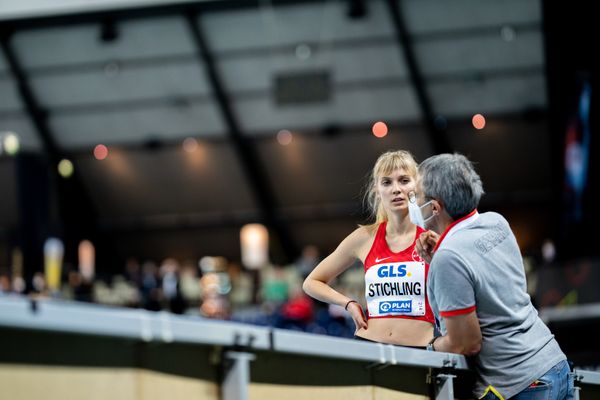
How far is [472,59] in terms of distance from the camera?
64.2 feet

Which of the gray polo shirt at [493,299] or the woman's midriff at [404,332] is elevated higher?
the woman's midriff at [404,332]

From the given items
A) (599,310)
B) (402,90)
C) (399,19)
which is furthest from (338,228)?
(599,310)

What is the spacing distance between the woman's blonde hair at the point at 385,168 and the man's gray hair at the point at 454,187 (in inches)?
38.6

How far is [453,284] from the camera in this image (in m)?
2.27

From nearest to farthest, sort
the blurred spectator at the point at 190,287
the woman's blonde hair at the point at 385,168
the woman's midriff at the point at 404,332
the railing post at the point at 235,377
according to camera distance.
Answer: the railing post at the point at 235,377 < the woman's midriff at the point at 404,332 < the woman's blonde hair at the point at 385,168 < the blurred spectator at the point at 190,287

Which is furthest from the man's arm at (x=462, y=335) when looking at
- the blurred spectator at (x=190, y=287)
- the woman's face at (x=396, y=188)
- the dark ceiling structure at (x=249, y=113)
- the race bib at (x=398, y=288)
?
the blurred spectator at (x=190, y=287)

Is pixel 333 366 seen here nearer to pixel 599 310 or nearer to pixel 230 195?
pixel 599 310

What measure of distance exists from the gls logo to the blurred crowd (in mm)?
10961

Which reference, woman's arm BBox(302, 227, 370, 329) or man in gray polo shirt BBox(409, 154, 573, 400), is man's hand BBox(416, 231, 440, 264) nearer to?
man in gray polo shirt BBox(409, 154, 573, 400)

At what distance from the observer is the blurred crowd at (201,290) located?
16.2m

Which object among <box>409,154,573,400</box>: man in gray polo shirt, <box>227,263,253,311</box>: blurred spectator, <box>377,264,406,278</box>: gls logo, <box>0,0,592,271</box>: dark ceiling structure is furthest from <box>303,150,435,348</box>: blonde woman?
<box>227,263,253,311</box>: blurred spectator

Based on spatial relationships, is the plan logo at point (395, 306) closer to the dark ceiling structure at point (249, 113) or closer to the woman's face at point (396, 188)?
the woman's face at point (396, 188)

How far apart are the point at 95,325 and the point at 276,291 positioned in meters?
15.4

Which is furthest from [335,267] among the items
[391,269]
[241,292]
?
[241,292]
